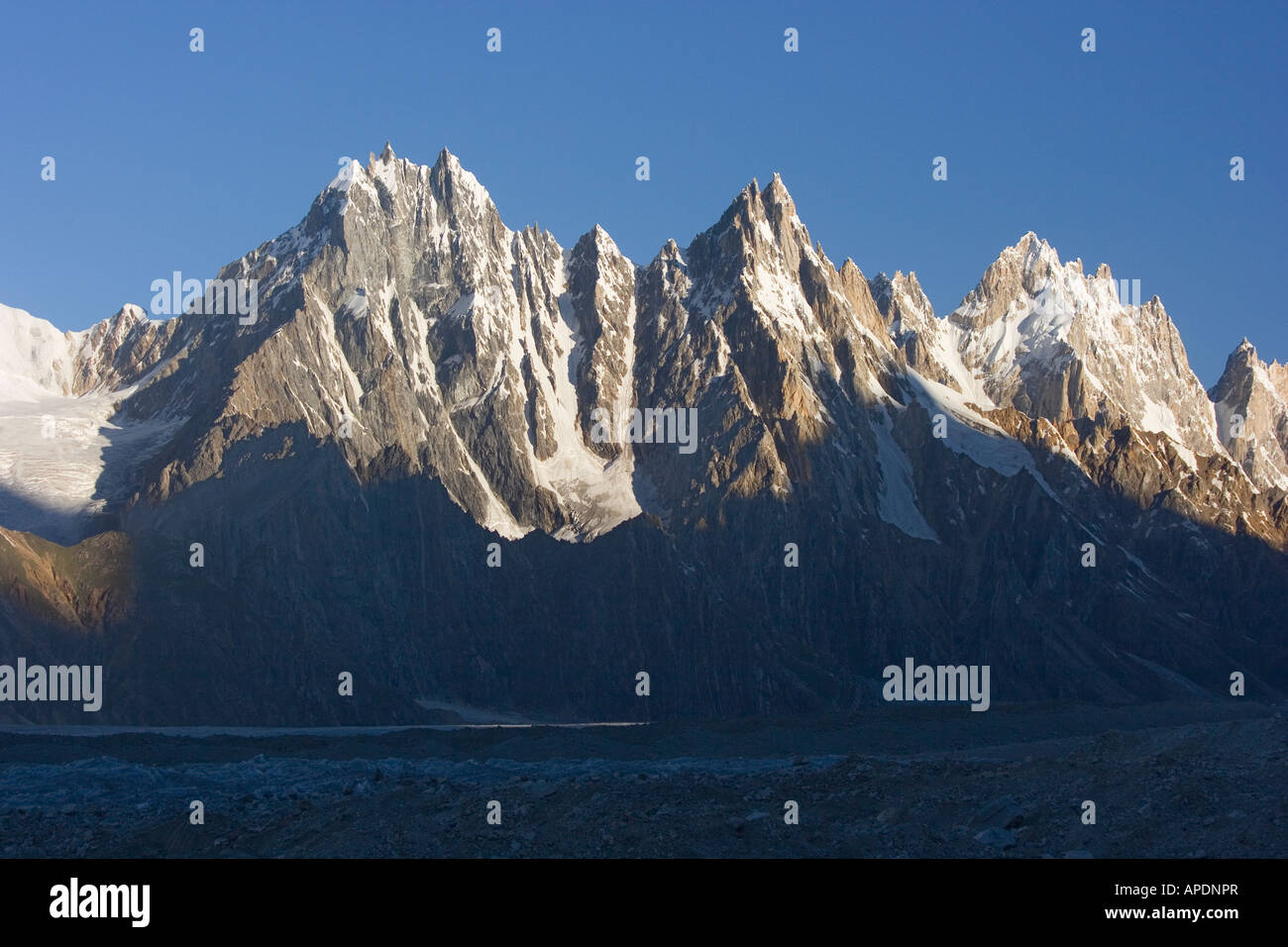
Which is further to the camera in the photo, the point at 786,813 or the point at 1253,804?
the point at 786,813

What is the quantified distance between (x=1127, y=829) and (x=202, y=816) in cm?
3070

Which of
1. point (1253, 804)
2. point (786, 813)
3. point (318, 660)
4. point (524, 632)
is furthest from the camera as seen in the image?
point (524, 632)

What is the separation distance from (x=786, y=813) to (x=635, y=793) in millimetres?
6247

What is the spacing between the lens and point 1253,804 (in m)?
45.6

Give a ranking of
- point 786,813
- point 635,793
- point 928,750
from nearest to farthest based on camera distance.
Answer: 1. point 786,813
2. point 635,793
3. point 928,750

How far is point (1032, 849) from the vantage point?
4512cm

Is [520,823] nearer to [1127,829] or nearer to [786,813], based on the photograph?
[786,813]

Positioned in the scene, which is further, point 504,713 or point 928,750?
point 504,713
